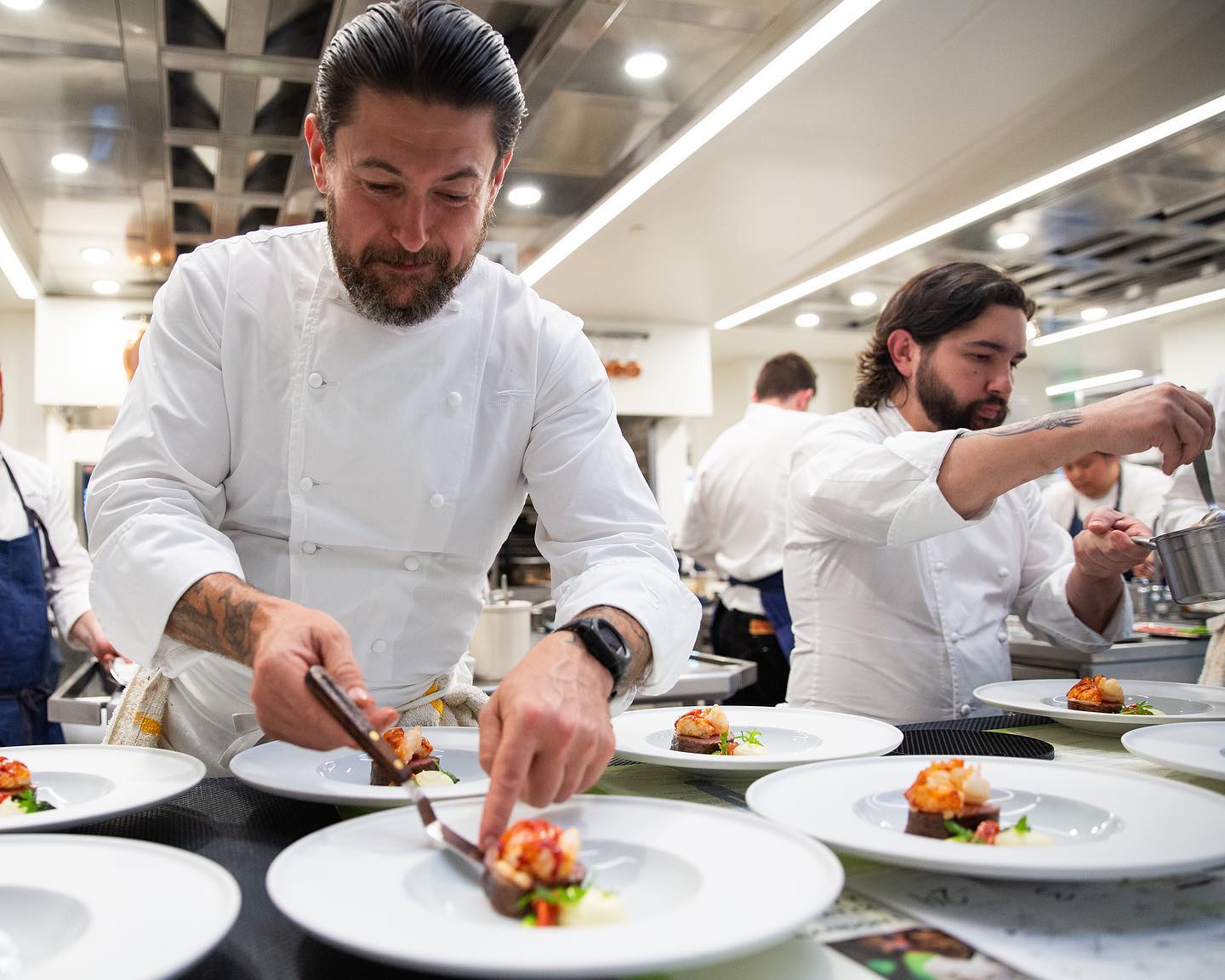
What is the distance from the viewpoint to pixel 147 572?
43.1 inches

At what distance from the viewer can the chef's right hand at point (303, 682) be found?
2.84 feet

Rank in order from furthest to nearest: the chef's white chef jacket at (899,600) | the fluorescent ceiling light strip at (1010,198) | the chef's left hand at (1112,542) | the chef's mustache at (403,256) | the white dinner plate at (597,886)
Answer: the fluorescent ceiling light strip at (1010,198) → the chef's white chef jacket at (899,600) → the chef's left hand at (1112,542) → the chef's mustache at (403,256) → the white dinner plate at (597,886)

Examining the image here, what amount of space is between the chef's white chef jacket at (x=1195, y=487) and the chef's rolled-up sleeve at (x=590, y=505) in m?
1.69

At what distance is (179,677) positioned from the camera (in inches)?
54.1

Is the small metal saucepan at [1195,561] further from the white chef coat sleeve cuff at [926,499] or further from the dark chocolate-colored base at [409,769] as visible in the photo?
the dark chocolate-colored base at [409,769]

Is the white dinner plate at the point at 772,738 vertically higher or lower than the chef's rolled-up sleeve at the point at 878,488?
lower

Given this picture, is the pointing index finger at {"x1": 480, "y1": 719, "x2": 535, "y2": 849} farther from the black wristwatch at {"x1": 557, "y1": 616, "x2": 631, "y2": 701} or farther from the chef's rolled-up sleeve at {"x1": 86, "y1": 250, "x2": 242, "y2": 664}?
the chef's rolled-up sleeve at {"x1": 86, "y1": 250, "x2": 242, "y2": 664}

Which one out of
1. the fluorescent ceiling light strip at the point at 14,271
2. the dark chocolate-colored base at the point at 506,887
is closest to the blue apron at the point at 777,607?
the dark chocolate-colored base at the point at 506,887

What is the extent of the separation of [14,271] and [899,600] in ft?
18.4

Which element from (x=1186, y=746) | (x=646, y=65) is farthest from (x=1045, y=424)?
(x=646, y=65)

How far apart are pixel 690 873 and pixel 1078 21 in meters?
3.43

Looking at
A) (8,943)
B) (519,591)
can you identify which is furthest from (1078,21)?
(519,591)

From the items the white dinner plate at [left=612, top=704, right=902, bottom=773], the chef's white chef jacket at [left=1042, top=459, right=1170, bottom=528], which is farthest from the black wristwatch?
the chef's white chef jacket at [left=1042, top=459, right=1170, bottom=528]

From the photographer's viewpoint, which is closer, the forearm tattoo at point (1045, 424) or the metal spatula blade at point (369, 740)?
the metal spatula blade at point (369, 740)
